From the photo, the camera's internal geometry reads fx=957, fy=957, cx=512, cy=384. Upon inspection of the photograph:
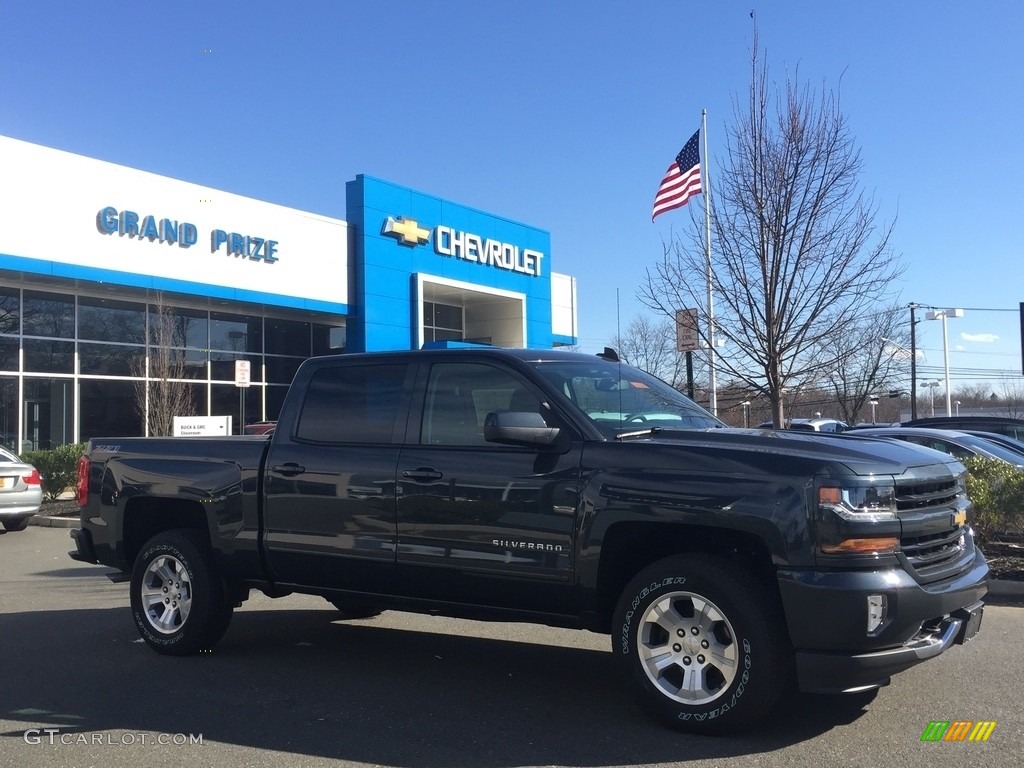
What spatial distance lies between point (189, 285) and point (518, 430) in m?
19.7

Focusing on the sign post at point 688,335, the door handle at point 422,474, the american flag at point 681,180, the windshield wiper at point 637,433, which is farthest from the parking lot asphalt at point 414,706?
the american flag at point 681,180

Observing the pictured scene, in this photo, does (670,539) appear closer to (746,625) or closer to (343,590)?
(746,625)

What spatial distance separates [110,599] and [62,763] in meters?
4.91

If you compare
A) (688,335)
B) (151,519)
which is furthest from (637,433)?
(688,335)

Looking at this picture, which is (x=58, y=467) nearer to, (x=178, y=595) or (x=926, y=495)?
(x=178, y=595)

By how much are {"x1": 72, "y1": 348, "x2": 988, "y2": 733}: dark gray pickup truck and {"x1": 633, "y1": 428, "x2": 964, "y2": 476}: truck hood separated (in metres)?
0.02

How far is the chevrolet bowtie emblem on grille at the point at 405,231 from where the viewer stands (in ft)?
93.5

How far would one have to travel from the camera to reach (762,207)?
12133 millimetres

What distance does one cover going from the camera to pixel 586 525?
5012mm

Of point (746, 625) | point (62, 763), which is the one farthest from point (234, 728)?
point (746, 625)

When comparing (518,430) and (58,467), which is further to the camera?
(58,467)

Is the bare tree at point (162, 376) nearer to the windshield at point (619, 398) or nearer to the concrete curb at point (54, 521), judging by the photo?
the concrete curb at point (54, 521)

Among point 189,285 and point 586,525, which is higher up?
point 189,285

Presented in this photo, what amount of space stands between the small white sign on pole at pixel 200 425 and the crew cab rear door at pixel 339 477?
12.7m
